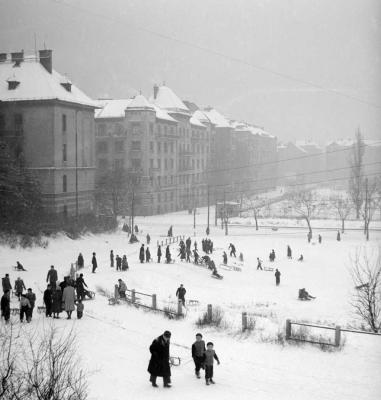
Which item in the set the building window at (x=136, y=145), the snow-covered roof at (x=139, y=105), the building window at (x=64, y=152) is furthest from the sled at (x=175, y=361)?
the snow-covered roof at (x=139, y=105)

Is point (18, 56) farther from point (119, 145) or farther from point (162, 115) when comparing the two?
point (162, 115)

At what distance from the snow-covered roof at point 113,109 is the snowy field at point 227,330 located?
1433 inches

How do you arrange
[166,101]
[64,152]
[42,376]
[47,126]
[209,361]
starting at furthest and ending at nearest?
1. [166,101]
2. [64,152]
3. [47,126]
4. [209,361]
5. [42,376]

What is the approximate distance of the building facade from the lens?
1795 inches

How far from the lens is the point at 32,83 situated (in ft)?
155

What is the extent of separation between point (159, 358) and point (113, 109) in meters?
65.9

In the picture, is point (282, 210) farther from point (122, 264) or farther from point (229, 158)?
point (122, 264)

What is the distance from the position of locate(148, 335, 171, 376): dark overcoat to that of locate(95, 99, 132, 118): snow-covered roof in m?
63.6

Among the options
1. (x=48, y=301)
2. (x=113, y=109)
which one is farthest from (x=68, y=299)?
(x=113, y=109)

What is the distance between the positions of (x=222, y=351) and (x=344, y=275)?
22340mm

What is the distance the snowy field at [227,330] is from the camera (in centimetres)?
1243

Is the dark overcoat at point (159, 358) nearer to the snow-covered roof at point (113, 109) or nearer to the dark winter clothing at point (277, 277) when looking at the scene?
the dark winter clothing at point (277, 277)

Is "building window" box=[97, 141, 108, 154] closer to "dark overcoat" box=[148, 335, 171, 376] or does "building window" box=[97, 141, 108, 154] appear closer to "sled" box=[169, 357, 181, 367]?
"sled" box=[169, 357, 181, 367]

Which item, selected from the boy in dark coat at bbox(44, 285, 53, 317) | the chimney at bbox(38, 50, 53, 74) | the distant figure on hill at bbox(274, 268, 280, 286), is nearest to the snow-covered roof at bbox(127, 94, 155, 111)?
the chimney at bbox(38, 50, 53, 74)
